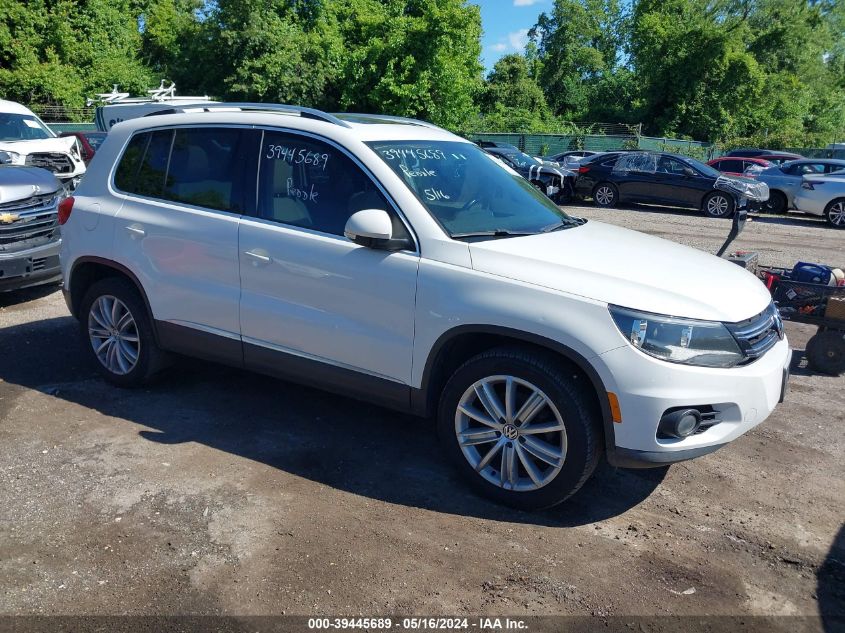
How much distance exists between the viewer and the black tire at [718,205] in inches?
727

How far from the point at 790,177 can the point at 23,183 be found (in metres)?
17.9

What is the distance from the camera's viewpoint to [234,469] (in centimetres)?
426

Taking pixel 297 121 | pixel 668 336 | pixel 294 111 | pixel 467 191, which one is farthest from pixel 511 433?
pixel 294 111

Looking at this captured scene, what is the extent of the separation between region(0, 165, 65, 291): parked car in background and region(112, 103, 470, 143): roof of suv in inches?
104

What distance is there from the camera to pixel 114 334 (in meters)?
5.32

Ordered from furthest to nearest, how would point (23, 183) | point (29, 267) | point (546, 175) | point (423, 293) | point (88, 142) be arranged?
point (546, 175), point (88, 142), point (23, 183), point (29, 267), point (423, 293)

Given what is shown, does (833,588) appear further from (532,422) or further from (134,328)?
(134,328)

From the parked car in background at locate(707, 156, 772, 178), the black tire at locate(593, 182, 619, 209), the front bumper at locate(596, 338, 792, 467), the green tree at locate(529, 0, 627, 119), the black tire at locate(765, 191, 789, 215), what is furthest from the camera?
the green tree at locate(529, 0, 627, 119)

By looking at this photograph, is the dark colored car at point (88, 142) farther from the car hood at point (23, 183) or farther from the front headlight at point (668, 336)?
the front headlight at point (668, 336)

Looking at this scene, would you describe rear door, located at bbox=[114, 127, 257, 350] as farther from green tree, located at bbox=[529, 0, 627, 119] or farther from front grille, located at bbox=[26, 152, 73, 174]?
green tree, located at bbox=[529, 0, 627, 119]

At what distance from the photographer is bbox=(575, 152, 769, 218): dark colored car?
1891 cm

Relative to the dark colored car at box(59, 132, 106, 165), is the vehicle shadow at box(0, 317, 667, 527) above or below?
below

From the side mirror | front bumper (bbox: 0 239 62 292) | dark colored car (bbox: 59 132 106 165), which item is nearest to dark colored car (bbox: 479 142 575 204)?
dark colored car (bbox: 59 132 106 165)

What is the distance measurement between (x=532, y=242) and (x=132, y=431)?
2771 millimetres
